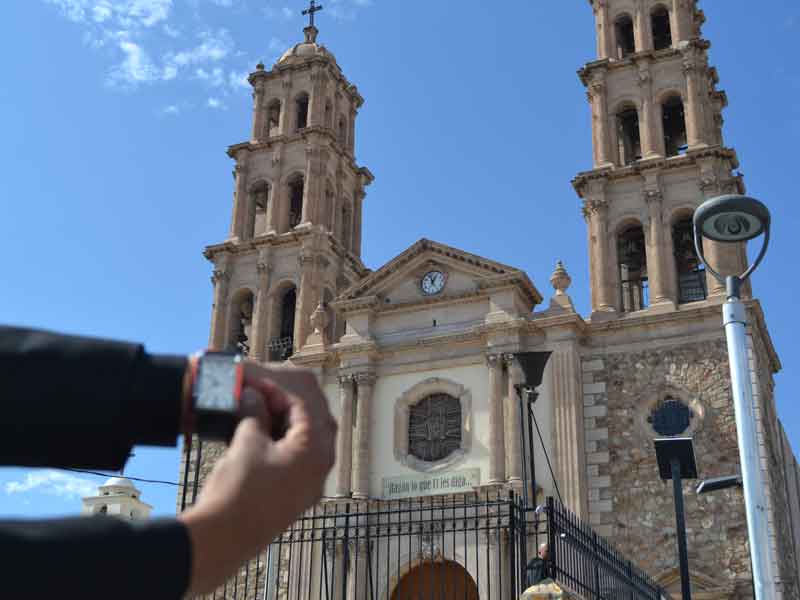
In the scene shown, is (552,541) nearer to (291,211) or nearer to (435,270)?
(435,270)

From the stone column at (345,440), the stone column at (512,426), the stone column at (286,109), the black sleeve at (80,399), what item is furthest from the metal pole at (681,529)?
the stone column at (286,109)

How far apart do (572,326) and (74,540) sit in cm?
2329

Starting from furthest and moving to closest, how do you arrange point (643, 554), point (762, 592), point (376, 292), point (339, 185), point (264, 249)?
point (339, 185), point (264, 249), point (376, 292), point (643, 554), point (762, 592)

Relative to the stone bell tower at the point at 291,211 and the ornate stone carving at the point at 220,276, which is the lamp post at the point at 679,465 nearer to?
the stone bell tower at the point at 291,211

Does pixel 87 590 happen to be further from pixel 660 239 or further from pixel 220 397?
pixel 660 239

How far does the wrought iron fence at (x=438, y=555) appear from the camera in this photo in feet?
38.5

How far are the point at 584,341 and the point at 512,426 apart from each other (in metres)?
2.95

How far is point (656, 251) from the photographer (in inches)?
1000

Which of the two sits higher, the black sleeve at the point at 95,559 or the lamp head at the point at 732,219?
the lamp head at the point at 732,219

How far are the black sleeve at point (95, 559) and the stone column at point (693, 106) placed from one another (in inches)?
1028

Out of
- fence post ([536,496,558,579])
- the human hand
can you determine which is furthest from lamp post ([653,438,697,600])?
the human hand

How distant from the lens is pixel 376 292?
88.7 feet

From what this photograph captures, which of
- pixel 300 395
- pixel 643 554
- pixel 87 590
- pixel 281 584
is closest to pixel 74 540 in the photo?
pixel 87 590

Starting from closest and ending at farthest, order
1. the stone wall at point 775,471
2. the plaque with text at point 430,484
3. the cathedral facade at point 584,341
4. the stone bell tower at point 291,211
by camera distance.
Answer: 1. the stone wall at point 775,471
2. the cathedral facade at point 584,341
3. the plaque with text at point 430,484
4. the stone bell tower at point 291,211
